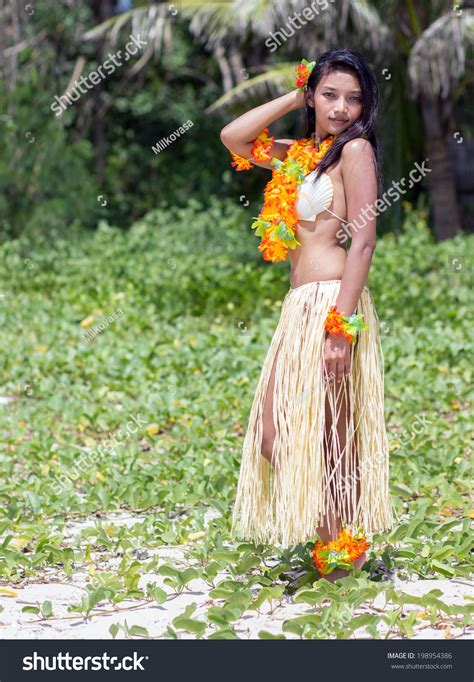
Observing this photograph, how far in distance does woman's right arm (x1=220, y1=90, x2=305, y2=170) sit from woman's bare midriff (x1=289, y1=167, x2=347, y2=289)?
0.28m

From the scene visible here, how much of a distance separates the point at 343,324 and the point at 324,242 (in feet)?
1.03

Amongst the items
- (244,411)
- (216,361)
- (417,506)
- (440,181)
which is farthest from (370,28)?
(417,506)

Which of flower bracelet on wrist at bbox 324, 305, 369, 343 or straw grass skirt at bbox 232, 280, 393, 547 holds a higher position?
flower bracelet on wrist at bbox 324, 305, 369, 343

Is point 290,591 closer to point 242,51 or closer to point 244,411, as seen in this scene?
point 244,411

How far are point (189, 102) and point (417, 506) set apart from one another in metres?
15.5

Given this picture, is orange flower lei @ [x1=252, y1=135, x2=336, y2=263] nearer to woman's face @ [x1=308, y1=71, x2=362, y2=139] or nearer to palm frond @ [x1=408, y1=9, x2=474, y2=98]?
woman's face @ [x1=308, y1=71, x2=362, y2=139]

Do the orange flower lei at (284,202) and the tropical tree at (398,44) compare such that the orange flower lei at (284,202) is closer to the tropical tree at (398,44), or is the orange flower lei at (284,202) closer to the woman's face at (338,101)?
the woman's face at (338,101)

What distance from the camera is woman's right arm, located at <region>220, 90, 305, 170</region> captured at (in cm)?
364

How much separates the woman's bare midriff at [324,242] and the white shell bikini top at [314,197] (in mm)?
18

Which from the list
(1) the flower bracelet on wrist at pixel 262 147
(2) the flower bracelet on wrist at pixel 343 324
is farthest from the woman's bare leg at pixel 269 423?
(1) the flower bracelet on wrist at pixel 262 147

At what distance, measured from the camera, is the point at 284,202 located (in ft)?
11.6

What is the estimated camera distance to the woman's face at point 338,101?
3.50 metres

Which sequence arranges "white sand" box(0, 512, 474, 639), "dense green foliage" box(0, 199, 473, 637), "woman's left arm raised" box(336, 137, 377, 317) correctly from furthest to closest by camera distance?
"dense green foliage" box(0, 199, 473, 637), "woman's left arm raised" box(336, 137, 377, 317), "white sand" box(0, 512, 474, 639)

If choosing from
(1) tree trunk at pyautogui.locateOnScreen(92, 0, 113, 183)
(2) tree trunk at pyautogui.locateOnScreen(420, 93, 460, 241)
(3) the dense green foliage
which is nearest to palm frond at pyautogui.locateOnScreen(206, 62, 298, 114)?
(2) tree trunk at pyautogui.locateOnScreen(420, 93, 460, 241)
